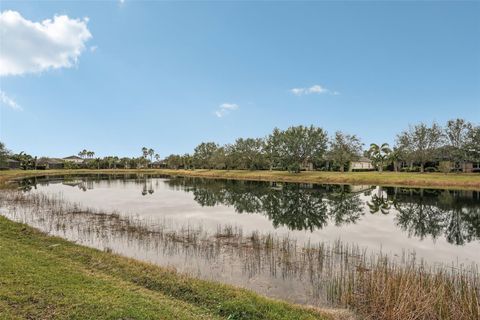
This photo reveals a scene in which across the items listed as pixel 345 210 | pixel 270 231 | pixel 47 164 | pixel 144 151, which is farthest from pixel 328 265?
pixel 144 151

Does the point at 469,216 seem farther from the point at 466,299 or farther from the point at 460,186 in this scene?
the point at 460,186

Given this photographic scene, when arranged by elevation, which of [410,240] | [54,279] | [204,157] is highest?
[204,157]

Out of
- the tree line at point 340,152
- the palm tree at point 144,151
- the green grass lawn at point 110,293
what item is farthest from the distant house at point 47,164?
the green grass lawn at point 110,293

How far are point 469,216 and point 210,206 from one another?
76.7ft

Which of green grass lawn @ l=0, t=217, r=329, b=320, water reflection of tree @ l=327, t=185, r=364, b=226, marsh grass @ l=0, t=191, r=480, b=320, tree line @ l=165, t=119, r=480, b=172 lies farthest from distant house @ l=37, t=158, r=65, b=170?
green grass lawn @ l=0, t=217, r=329, b=320

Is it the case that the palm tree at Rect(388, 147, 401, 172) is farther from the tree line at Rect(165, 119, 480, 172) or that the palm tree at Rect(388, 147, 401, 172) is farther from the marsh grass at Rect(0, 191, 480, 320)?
the marsh grass at Rect(0, 191, 480, 320)

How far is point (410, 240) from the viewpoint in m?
18.1

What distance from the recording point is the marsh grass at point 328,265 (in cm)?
838

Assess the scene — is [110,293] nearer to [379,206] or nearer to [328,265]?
[328,265]

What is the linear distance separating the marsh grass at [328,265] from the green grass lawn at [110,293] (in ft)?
7.65

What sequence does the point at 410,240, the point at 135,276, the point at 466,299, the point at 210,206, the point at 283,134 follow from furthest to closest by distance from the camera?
the point at 283,134 < the point at 210,206 < the point at 410,240 < the point at 135,276 < the point at 466,299

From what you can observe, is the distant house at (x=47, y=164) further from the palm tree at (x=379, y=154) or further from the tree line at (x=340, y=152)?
the palm tree at (x=379, y=154)

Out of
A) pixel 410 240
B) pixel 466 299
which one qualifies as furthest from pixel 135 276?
pixel 410 240

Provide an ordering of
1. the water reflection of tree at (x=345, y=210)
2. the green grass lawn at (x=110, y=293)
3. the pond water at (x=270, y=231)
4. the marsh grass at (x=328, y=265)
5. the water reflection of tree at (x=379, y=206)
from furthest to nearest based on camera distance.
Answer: the water reflection of tree at (x=379, y=206), the water reflection of tree at (x=345, y=210), the pond water at (x=270, y=231), the marsh grass at (x=328, y=265), the green grass lawn at (x=110, y=293)
